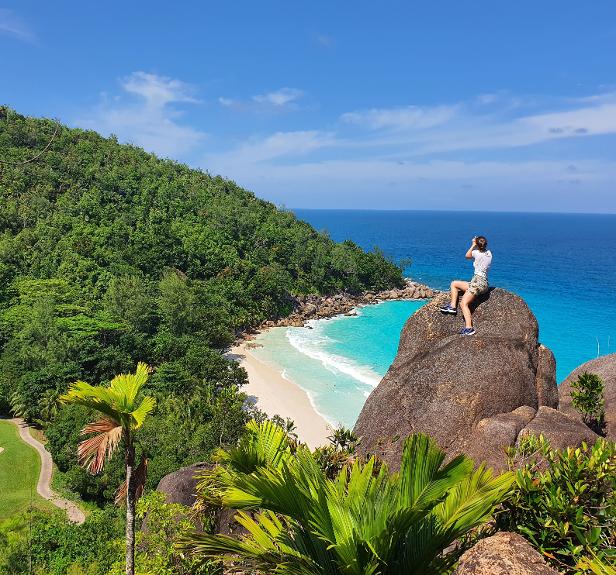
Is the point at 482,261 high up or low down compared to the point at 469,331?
up

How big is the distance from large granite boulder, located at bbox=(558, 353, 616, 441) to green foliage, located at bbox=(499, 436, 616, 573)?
745 cm

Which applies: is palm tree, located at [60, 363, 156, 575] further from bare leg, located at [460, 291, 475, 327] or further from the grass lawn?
the grass lawn

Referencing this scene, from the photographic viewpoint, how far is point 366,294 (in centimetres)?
7888

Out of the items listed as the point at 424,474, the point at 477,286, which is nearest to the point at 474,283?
the point at 477,286

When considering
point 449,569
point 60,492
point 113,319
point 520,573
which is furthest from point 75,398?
point 113,319

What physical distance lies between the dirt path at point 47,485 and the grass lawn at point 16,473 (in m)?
0.29

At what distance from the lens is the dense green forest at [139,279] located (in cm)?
2981

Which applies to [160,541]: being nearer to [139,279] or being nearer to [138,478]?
[138,478]

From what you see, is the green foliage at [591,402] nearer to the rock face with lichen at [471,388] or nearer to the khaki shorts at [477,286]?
the rock face with lichen at [471,388]

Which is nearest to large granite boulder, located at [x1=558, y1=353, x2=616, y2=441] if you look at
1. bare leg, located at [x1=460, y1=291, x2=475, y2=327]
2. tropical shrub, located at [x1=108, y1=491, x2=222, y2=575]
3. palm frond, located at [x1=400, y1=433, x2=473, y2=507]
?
bare leg, located at [x1=460, y1=291, x2=475, y2=327]

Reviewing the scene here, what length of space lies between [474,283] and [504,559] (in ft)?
27.3

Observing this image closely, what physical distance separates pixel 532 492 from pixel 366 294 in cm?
7315

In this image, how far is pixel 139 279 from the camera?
5712cm

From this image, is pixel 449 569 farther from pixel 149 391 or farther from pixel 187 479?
pixel 149 391
